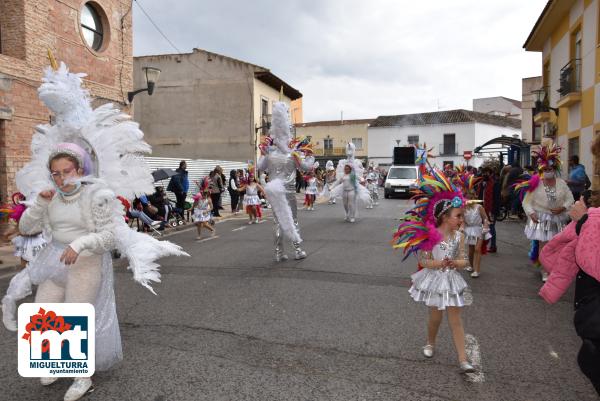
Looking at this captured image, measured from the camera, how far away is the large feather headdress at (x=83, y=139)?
11.7ft

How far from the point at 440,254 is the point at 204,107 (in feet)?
91.3

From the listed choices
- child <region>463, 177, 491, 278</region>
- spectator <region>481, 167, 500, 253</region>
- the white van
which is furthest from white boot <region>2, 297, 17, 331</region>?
the white van

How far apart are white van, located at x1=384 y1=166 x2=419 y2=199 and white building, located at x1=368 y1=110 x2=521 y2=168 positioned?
28662mm

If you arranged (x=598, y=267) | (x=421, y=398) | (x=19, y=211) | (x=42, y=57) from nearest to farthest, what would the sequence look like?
(x=598, y=267) → (x=421, y=398) → (x=19, y=211) → (x=42, y=57)

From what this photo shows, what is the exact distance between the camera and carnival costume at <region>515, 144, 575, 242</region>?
257 inches

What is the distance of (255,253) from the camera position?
29.3ft

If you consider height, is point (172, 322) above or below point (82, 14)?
below

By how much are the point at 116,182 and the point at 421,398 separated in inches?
108

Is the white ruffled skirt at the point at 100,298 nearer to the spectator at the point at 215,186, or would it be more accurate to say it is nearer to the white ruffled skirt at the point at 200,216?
the white ruffled skirt at the point at 200,216

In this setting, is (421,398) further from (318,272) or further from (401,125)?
(401,125)

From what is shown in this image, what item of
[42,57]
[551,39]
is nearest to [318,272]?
[42,57]

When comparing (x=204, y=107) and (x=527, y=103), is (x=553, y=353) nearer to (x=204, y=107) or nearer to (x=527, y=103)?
(x=204, y=107)

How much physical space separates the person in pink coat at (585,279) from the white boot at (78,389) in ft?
10.2

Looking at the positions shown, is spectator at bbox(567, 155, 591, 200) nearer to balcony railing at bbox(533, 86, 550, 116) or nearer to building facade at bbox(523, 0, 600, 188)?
building facade at bbox(523, 0, 600, 188)
